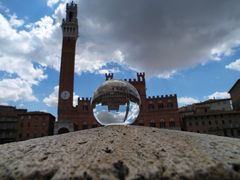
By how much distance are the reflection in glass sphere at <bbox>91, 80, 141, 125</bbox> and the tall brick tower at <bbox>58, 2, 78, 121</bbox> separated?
4390cm

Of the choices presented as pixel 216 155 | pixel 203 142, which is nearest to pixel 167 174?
pixel 216 155

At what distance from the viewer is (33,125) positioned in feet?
160

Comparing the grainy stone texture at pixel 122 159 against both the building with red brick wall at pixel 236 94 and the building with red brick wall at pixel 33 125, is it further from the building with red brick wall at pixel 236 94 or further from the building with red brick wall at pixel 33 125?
the building with red brick wall at pixel 236 94

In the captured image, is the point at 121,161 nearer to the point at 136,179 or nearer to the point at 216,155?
the point at 136,179

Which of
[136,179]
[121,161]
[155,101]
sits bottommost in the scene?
[136,179]

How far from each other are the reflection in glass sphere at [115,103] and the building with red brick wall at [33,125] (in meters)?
47.2

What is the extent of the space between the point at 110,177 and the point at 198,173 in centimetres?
122

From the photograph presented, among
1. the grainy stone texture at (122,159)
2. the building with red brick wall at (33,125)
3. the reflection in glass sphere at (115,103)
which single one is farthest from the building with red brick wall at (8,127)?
the grainy stone texture at (122,159)

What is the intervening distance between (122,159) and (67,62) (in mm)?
49818

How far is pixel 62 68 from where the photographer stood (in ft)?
164

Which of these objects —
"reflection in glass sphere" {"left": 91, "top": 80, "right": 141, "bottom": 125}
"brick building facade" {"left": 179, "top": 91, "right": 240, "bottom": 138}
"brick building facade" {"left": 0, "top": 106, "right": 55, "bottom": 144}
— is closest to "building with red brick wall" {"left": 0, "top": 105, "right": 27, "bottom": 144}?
"brick building facade" {"left": 0, "top": 106, "right": 55, "bottom": 144}

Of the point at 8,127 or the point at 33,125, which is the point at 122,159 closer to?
the point at 33,125

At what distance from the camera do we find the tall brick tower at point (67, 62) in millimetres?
47906

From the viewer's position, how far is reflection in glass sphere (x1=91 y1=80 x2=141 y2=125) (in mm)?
5250
